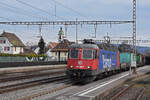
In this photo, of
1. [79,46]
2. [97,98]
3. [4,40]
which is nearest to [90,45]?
[79,46]

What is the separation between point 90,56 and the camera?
17.8 meters

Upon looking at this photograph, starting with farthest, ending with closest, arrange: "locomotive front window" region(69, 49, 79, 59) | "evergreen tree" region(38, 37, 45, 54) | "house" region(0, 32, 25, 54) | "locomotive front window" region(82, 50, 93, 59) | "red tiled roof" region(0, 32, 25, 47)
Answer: "evergreen tree" region(38, 37, 45, 54) → "red tiled roof" region(0, 32, 25, 47) → "house" region(0, 32, 25, 54) → "locomotive front window" region(69, 49, 79, 59) → "locomotive front window" region(82, 50, 93, 59)

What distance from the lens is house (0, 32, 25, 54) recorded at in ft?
238

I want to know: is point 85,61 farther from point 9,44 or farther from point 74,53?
point 9,44

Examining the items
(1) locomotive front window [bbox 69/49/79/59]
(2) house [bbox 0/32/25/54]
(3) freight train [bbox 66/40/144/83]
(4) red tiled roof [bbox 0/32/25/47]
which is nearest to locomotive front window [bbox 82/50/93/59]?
(3) freight train [bbox 66/40/144/83]

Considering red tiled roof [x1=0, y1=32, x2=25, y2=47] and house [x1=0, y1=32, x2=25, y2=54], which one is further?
red tiled roof [x1=0, y1=32, x2=25, y2=47]

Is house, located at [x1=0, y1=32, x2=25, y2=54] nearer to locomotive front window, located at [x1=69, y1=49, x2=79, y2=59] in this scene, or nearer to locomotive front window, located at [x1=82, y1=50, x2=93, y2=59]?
locomotive front window, located at [x1=69, y1=49, x2=79, y2=59]

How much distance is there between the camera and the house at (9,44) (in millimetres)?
72625

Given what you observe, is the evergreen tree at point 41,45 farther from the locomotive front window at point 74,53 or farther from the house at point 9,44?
the locomotive front window at point 74,53

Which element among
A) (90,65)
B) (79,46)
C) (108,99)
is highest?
(79,46)

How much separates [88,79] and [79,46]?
2.46 metres

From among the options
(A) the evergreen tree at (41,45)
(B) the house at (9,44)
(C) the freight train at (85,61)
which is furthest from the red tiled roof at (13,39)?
(C) the freight train at (85,61)

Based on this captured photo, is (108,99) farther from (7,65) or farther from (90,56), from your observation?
(7,65)

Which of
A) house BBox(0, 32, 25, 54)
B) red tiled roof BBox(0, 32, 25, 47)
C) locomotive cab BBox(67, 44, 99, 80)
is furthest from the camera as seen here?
red tiled roof BBox(0, 32, 25, 47)
